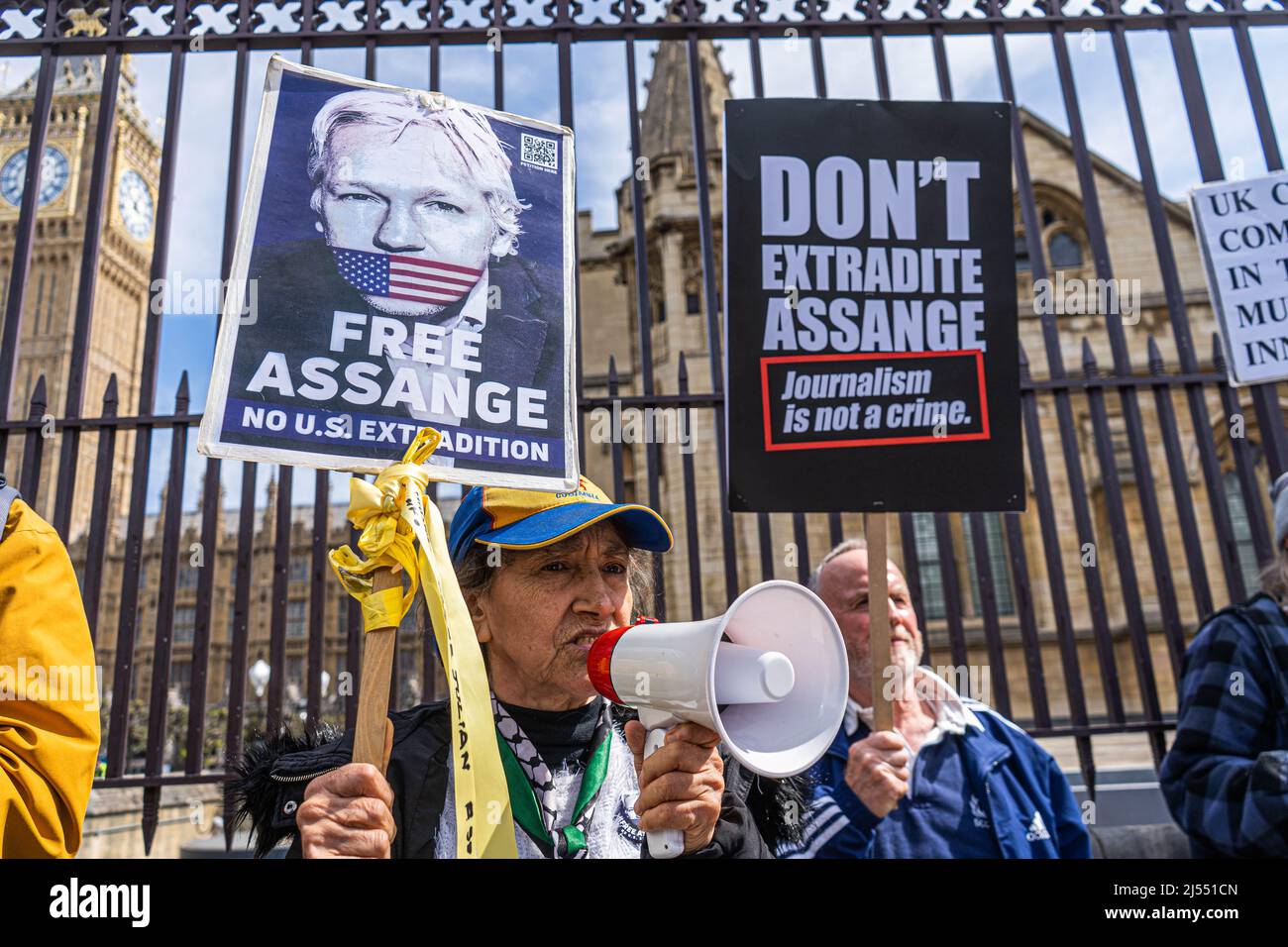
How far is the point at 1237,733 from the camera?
3016 mm

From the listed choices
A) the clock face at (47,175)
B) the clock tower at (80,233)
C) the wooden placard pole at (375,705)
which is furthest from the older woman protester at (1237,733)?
the clock face at (47,175)

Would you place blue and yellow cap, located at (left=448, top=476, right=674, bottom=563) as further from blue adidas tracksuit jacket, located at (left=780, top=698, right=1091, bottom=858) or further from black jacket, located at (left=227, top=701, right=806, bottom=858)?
blue adidas tracksuit jacket, located at (left=780, top=698, right=1091, bottom=858)

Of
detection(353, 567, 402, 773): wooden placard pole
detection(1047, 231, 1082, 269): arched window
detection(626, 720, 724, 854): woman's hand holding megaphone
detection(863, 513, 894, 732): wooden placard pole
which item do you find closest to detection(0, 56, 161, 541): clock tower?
detection(1047, 231, 1082, 269): arched window

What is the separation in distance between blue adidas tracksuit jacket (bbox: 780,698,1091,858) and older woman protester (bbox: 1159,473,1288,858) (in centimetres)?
36

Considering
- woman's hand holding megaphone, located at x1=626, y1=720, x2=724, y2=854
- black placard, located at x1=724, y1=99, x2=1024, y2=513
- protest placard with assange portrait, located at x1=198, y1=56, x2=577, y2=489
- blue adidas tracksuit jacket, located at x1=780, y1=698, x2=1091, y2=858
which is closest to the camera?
woman's hand holding megaphone, located at x1=626, y1=720, x2=724, y2=854

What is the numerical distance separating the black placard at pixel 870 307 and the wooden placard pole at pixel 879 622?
325 mm

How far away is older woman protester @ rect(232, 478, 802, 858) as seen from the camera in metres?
1.82

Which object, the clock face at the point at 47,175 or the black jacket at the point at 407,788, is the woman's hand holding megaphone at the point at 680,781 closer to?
the black jacket at the point at 407,788

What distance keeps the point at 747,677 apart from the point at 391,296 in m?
1.40

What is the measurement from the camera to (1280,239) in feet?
14.6

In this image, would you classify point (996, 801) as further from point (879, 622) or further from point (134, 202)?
point (134, 202)

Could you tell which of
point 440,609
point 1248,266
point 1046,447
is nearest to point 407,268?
point 440,609
